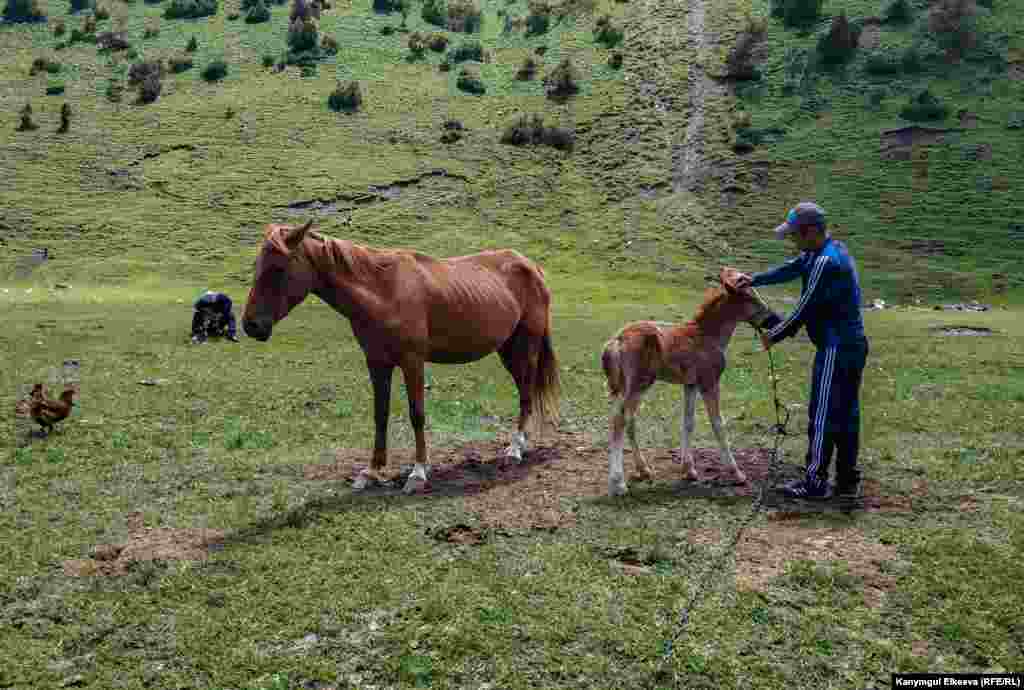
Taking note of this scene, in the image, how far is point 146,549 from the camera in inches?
332

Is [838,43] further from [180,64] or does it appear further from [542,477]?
[542,477]

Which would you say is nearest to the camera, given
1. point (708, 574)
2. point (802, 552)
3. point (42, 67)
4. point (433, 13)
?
point (708, 574)

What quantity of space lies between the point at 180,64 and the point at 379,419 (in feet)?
221

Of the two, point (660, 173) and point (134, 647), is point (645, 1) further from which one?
point (134, 647)

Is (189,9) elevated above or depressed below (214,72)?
above

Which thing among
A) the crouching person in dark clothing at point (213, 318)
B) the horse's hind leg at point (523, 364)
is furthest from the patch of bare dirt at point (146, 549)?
the crouching person in dark clothing at point (213, 318)

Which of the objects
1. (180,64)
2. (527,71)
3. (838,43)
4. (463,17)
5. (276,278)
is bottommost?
(276,278)

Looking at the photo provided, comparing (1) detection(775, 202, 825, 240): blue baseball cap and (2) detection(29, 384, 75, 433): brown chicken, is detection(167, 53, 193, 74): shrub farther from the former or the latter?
(1) detection(775, 202, 825, 240): blue baseball cap

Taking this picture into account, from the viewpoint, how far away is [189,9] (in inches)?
3054

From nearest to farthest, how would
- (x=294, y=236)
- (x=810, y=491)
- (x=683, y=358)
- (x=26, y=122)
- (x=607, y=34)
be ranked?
1. (x=810, y=491)
2. (x=294, y=236)
3. (x=683, y=358)
4. (x=26, y=122)
5. (x=607, y=34)

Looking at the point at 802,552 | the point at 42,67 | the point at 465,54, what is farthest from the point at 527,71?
the point at 802,552

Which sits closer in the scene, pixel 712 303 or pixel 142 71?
pixel 712 303

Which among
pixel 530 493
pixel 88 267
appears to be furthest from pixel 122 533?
pixel 88 267

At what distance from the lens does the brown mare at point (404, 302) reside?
32.2ft
